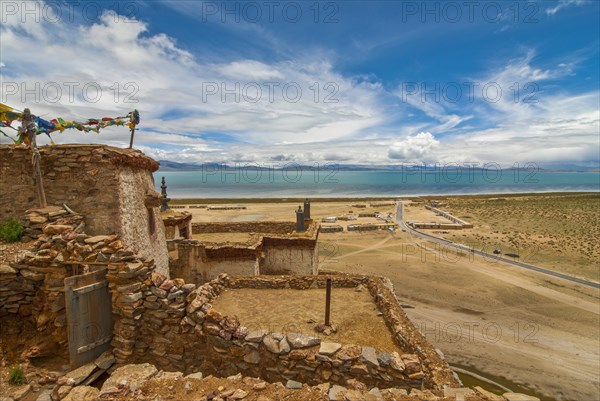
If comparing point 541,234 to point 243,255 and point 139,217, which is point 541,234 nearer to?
point 243,255

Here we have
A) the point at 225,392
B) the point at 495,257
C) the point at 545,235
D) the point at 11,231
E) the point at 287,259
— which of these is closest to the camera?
the point at 225,392

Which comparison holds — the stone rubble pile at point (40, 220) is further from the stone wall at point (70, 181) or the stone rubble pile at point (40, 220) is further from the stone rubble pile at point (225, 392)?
the stone rubble pile at point (225, 392)

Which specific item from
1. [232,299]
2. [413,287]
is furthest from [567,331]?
[232,299]

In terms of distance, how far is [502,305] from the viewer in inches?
930

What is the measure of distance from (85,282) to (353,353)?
7202 millimetres

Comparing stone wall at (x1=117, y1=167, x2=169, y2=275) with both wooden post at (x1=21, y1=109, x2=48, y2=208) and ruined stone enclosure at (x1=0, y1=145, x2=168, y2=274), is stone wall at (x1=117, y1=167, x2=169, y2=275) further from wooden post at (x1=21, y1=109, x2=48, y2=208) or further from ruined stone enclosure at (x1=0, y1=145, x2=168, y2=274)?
wooden post at (x1=21, y1=109, x2=48, y2=208)

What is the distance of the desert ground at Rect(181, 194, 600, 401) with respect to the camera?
16.3 m

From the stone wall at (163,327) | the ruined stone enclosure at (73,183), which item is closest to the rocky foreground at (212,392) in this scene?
the stone wall at (163,327)

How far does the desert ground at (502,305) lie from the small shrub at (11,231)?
Answer: 20.8 meters

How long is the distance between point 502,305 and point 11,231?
30.2m

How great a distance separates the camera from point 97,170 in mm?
9750

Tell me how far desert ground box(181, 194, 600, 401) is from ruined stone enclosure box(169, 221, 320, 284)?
1003 centimetres

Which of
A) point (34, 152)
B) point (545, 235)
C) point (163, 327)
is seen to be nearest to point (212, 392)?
point (163, 327)

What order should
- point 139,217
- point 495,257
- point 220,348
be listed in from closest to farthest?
1. point 220,348
2. point 139,217
3. point 495,257
